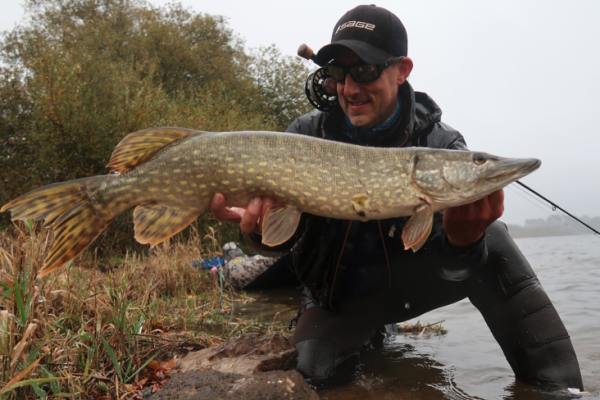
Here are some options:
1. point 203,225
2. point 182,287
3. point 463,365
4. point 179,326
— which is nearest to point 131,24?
point 203,225

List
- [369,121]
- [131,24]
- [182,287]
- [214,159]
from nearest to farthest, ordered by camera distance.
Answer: [214,159], [369,121], [182,287], [131,24]

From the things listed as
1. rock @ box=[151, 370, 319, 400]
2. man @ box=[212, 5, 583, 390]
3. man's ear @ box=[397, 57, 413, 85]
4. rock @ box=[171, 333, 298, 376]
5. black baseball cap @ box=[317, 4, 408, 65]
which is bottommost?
rock @ box=[171, 333, 298, 376]

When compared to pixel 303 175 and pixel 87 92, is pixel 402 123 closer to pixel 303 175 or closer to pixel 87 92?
pixel 303 175

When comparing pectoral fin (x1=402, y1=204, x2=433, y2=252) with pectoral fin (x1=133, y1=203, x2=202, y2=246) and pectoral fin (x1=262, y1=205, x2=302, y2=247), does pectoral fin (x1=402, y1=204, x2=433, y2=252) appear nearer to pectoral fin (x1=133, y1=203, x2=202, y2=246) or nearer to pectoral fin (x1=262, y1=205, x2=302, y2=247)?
pectoral fin (x1=262, y1=205, x2=302, y2=247)

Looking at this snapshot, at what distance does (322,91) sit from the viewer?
295 centimetres

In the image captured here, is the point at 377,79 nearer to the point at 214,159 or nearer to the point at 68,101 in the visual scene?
the point at 214,159

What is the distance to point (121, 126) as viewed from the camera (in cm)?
852

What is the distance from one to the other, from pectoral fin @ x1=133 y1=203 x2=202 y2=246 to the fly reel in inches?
49.3

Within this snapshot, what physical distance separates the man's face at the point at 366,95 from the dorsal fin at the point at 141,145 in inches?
40.5

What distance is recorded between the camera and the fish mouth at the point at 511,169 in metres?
1.90

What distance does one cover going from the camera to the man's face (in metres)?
2.67

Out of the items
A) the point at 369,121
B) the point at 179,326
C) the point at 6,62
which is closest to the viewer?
the point at 369,121

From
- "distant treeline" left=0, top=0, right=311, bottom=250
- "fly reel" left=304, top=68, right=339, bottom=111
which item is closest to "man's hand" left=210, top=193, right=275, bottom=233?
"fly reel" left=304, top=68, right=339, bottom=111

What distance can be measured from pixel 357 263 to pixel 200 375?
118 centimetres
